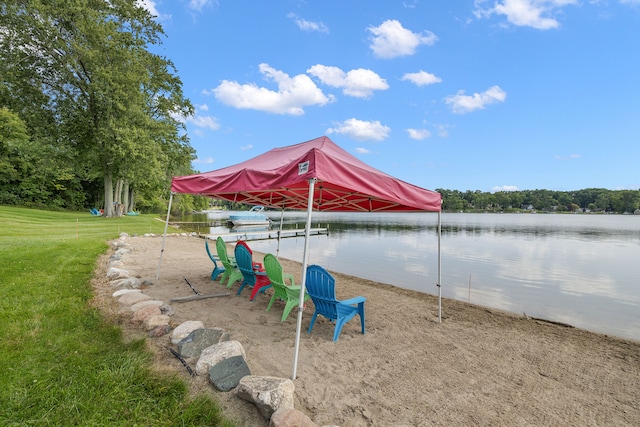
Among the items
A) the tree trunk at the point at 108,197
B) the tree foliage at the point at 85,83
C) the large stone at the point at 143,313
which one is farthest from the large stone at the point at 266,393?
the tree trunk at the point at 108,197

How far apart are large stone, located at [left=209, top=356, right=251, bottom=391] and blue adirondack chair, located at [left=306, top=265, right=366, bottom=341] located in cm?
135

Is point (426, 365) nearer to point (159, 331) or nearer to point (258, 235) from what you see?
point (159, 331)

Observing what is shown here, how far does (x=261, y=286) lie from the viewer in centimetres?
543

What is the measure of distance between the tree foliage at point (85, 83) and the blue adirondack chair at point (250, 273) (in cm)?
1800

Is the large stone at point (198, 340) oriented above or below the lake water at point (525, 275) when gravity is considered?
above

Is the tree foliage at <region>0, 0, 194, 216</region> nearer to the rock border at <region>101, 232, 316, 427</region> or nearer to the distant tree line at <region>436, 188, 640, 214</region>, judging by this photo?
the rock border at <region>101, 232, 316, 427</region>

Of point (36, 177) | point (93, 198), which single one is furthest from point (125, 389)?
point (93, 198)

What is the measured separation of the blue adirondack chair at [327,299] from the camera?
3.98m

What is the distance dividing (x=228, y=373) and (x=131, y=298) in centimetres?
291

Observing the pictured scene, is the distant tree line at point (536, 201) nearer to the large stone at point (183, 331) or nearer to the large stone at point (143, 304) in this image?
the large stone at point (143, 304)

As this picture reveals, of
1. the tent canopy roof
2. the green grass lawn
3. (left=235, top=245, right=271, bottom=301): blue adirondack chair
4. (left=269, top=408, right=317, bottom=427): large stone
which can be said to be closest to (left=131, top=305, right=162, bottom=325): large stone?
the green grass lawn

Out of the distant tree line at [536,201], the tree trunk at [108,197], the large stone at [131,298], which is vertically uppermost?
the distant tree line at [536,201]

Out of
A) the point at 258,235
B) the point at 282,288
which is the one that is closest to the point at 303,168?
the point at 282,288

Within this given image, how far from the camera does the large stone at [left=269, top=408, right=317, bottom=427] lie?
2184mm
